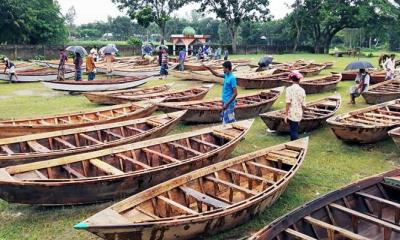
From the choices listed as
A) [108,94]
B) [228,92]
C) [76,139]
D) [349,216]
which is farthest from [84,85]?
[349,216]

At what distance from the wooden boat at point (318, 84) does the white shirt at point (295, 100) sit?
25.7 ft

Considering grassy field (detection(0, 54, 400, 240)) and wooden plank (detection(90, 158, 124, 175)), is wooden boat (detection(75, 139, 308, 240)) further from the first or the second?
wooden plank (detection(90, 158, 124, 175))

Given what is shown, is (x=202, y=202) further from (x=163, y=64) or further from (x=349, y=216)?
(x=163, y=64)

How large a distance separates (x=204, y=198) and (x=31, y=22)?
1423 inches

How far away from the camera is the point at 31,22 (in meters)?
35.9

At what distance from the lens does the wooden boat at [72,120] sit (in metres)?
7.91

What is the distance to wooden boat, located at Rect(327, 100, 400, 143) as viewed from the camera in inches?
319

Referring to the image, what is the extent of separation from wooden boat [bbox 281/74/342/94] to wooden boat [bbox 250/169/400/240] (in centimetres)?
1068

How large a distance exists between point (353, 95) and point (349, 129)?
5381mm

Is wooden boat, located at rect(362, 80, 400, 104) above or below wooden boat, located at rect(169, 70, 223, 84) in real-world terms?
below

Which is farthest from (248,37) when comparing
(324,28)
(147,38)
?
(147,38)

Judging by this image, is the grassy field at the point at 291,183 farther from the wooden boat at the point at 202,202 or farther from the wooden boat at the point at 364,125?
the wooden boat at the point at 202,202

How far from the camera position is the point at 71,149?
681cm

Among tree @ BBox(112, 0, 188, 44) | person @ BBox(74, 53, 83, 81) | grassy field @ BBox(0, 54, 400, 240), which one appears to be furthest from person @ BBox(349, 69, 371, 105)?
tree @ BBox(112, 0, 188, 44)
